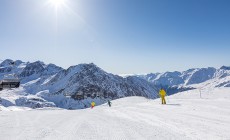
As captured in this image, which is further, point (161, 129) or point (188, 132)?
point (161, 129)

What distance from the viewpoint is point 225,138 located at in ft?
24.1

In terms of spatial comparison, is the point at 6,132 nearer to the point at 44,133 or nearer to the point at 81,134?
the point at 44,133

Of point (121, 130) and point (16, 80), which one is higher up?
point (16, 80)

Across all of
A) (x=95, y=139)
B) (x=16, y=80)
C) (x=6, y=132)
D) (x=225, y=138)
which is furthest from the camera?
(x=16, y=80)

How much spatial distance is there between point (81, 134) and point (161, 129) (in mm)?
2859

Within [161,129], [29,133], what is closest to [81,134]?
[29,133]

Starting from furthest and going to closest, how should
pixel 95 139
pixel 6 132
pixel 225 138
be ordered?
1. pixel 6 132
2. pixel 95 139
3. pixel 225 138

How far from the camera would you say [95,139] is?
27.4 ft

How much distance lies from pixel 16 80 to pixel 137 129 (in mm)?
31326

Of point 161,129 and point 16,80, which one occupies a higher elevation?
point 16,80

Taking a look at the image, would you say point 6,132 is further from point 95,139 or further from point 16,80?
point 16,80

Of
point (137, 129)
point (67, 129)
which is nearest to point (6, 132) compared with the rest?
point (67, 129)

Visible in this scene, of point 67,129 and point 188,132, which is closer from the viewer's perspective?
point 188,132

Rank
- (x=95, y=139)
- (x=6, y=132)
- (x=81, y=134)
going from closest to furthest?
(x=95, y=139)
(x=81, y=134)
(x=6, y=132)
